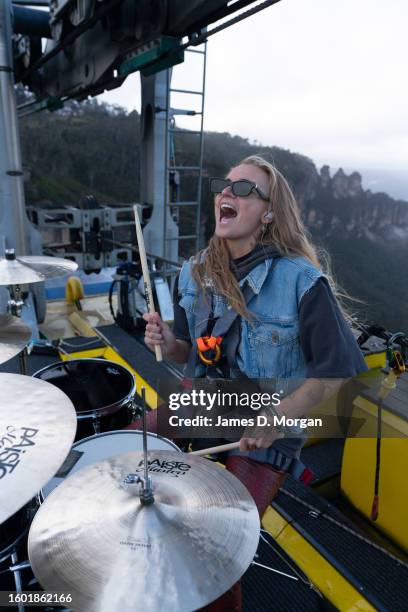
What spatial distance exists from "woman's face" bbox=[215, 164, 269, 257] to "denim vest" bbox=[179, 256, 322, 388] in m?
0.15

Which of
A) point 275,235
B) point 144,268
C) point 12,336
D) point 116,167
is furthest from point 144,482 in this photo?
point 116,167

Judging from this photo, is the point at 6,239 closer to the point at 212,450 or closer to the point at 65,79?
the point at 65,79

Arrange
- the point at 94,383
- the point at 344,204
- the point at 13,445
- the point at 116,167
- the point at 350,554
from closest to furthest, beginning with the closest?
the point at 13,445, the point at 350,554, the point at 94,383, the point at 344,204, the point at 116,167

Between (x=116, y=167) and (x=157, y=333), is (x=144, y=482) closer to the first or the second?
(x=157, y=333)

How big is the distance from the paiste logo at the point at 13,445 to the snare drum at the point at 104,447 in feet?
1.81

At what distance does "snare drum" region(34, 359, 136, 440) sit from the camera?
2199mm

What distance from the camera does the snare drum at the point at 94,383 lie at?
7.22 ft

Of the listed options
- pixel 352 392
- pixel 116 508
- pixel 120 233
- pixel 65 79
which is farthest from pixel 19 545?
pixel 120 233

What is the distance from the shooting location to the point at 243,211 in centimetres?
173

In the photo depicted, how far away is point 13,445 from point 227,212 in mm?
1182

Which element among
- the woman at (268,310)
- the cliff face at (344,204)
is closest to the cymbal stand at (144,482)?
the woman at (268,310)

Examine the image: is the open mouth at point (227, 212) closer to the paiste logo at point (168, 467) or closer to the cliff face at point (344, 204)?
the paiste logo at point (168, 467)

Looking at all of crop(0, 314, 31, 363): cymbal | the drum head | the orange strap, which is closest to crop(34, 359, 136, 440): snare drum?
the drum head

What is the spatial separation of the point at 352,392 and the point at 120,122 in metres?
57.4
